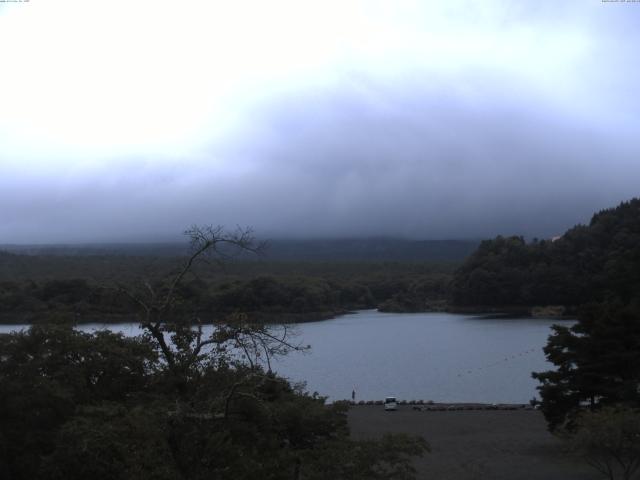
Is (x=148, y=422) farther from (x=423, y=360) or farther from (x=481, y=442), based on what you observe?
(x=423, y=360)

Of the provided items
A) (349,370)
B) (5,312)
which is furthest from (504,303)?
(5,312)

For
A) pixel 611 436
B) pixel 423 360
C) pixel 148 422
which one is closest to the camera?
pixel 148 422

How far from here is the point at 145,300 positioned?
9.59 m

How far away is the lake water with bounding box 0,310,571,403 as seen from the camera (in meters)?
39.7

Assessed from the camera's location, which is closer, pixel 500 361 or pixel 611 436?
pixel 611 436

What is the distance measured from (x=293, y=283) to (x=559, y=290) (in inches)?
1389

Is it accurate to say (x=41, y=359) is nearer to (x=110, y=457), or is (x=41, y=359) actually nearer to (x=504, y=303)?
(x=110, y=457)

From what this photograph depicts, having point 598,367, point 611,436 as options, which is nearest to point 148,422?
point 611,436

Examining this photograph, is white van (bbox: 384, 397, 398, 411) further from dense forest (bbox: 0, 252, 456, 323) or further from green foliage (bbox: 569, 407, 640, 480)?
green foliage (bbox: 569, 407, 640, 480)

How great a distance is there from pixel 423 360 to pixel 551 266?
161 feet

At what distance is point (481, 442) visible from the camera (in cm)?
2422

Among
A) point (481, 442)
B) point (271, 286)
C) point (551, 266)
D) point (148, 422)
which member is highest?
point (551, 266)

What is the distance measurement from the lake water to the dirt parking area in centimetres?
497

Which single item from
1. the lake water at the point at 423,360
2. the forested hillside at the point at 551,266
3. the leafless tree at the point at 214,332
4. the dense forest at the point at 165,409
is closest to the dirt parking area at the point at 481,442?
the lake water at the point at 423,360
